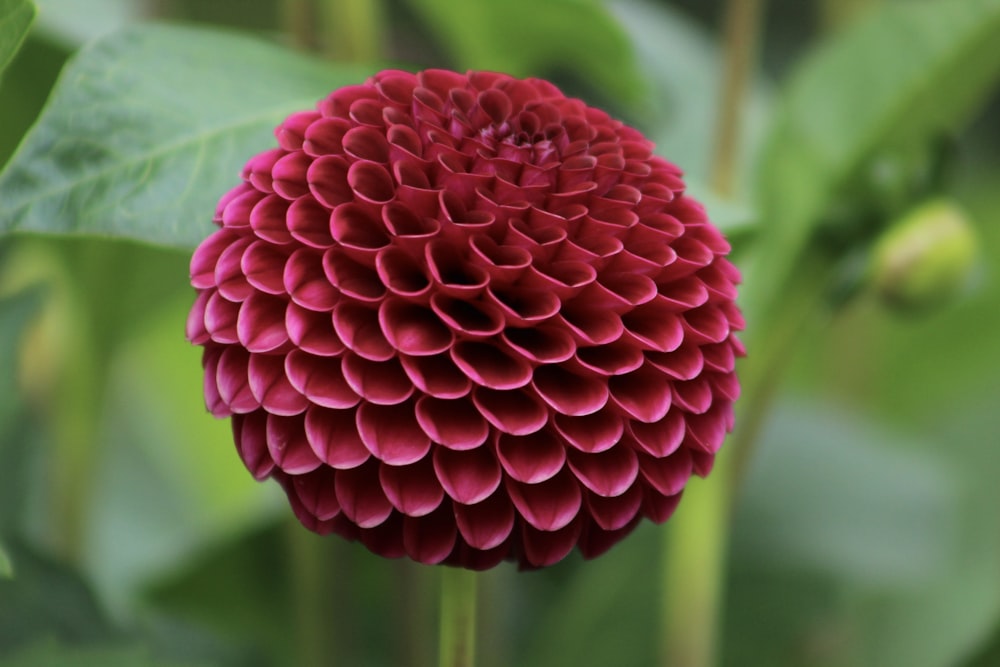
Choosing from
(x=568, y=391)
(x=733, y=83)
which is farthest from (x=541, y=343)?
(x=733, y=83)

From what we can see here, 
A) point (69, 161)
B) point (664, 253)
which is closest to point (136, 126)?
point (69, 161)

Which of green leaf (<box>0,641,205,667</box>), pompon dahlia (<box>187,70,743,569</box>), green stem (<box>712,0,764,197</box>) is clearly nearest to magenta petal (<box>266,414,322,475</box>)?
pompon dahlia (<box>187,70,743,569</box>)

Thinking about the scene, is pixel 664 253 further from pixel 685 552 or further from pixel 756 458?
pixel 756 458

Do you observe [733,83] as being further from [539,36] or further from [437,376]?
[437,376]

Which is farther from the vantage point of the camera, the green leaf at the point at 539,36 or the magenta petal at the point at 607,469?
Answer: the green leaf at the point at 539,36

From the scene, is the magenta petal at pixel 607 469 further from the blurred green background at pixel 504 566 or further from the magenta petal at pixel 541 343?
the blurred green background at pixel 504 566

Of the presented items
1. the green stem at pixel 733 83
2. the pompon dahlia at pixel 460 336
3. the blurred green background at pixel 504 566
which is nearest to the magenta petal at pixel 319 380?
the pompon dahlia at pixel 460 336
